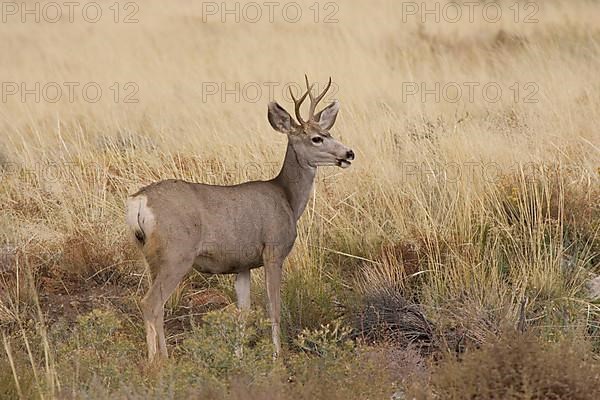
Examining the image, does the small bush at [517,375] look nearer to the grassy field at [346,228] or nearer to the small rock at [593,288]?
the grassy field at [346,228]

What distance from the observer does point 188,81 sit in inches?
641

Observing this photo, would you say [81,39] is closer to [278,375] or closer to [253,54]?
[253,54]

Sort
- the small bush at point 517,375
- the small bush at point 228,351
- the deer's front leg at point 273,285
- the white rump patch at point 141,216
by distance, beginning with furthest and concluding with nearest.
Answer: the deer's front leg at point 273,285 → the white rump patch at point 141,216 → the small bush at point 228,351 → the small bush at point 517,375

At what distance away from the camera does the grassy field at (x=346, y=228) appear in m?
5.81

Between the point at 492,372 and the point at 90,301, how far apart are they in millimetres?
4223

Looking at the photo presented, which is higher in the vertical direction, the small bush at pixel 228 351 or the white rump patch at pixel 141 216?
the white rump patch at pixel 141 216

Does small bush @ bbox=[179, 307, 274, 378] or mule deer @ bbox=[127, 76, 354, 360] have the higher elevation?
mule deer @ bbox=[127, 76, 354, 360]

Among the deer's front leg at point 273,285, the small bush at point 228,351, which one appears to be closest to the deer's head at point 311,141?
the deer's front leg at point 273,285

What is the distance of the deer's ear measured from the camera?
8.23 meters

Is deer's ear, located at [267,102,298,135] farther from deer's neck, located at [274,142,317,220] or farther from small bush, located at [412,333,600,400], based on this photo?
small bush, located at [412,333,600,400]

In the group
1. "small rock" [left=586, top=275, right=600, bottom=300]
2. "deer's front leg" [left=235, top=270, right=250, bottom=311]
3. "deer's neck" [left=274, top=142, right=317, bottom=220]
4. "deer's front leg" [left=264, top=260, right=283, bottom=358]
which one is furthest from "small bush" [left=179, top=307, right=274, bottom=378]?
"small rock" [left=586, top=275, right=600, bottom=300]

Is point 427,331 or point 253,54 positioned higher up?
point 253,54

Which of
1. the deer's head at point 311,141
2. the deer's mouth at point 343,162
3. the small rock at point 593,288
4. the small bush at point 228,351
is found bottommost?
the small rock at point 593,288

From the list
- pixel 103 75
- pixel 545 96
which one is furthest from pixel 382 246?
pixel 103 75
